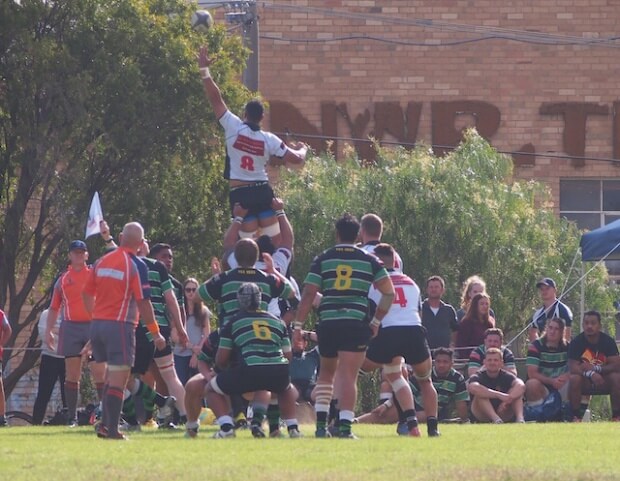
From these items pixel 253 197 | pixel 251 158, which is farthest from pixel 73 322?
pixel 251 158

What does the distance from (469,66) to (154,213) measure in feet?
41.2

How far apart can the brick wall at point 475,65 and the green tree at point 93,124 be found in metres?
9.74

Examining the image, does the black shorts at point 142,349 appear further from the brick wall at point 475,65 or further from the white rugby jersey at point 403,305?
the brick wall at point 475,65

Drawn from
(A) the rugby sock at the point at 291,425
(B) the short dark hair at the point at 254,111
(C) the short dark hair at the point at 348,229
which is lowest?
(A) the rugby sock at the point at 291,425

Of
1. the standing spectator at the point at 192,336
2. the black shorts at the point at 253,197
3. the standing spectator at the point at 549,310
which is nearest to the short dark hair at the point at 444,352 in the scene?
the standing spectator at the point at 549,310

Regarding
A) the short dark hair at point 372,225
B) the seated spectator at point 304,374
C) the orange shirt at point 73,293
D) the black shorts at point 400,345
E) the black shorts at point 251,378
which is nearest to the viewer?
the black shorts at point 251,378

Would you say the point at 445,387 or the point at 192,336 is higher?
the point at 192,336

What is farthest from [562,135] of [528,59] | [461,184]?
[461,184]

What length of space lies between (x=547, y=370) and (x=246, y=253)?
7457mm

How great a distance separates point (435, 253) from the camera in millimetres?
27953

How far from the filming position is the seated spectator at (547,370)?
19823 mm

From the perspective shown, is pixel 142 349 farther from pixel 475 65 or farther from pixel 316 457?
pixel 475 65

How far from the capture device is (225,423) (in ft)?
45.2

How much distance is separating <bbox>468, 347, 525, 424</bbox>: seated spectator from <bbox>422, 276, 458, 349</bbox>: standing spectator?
0.96m
